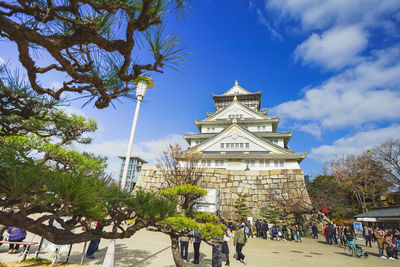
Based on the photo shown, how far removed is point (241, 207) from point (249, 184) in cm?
226

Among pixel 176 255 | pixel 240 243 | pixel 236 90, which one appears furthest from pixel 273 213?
pixel 236 90

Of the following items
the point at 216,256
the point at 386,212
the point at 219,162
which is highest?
the point at 219,162

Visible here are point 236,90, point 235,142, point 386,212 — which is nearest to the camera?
point 386,212

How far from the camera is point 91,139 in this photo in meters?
6.95

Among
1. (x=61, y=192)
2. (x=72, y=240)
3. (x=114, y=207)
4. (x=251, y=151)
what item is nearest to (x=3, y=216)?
(x=61, y=192)

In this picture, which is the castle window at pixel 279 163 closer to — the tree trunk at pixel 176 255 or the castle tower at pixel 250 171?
the castle tower at pixel 250 171

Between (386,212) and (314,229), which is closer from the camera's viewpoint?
(386,212)

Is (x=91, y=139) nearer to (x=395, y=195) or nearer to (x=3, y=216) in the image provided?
(x=3, y=216)

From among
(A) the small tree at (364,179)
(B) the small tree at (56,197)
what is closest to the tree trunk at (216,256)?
(B) the small tree at (56,197)

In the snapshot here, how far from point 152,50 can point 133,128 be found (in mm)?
3810

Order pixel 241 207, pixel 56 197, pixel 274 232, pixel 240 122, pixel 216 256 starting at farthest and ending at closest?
pixel 240 122 < pixel 241 207 < pixel 274 232 < pixel 216 256 < pixel 56 197

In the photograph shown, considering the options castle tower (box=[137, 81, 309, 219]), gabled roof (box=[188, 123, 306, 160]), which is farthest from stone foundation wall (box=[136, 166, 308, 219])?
gabled roof (box=[188, 123, 306, 160])

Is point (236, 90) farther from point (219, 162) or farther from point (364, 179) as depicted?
point (364, 179)

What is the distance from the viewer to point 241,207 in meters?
14.3
